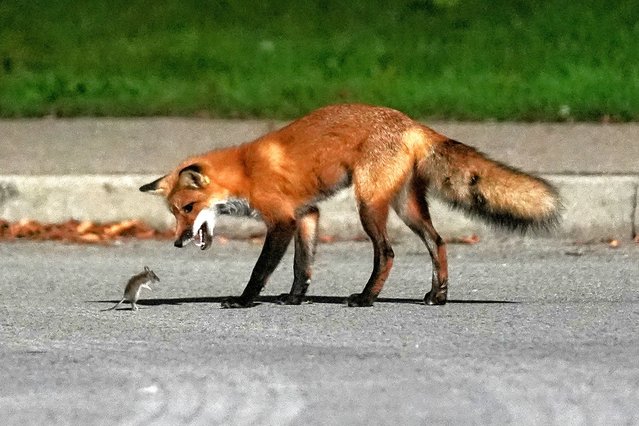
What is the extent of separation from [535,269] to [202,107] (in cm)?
444

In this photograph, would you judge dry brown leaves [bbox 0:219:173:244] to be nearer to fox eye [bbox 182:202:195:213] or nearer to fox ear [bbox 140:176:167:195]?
fox ear [bbox 140:176:167:195]

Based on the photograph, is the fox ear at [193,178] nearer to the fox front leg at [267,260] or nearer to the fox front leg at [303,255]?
the fox front leg at [267,260]

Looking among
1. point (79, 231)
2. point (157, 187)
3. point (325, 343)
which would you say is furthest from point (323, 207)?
point (325, 343)

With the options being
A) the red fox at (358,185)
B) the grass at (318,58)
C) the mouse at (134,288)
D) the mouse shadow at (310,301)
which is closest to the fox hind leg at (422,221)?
the red fox at (358,185)

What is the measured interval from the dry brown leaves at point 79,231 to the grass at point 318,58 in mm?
2579

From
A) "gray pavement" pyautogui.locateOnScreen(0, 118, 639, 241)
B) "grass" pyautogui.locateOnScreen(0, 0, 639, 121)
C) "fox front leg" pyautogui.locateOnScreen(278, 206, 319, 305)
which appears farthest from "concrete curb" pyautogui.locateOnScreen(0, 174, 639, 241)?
"grass" pyautogui.locateOnScreen(0, 0, 639, 121)

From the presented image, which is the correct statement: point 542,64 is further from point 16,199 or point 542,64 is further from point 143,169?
point 16,199

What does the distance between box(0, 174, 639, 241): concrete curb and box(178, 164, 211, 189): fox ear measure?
1.85 meters

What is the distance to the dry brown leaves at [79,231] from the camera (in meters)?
9.67

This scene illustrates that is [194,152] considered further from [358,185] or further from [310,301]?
[358,185]

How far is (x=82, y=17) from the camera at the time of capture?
1562 centimetres

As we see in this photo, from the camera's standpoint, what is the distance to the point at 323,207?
31.6 feet

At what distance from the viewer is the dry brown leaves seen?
9672 millimetres

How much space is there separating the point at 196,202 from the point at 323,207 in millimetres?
1964
